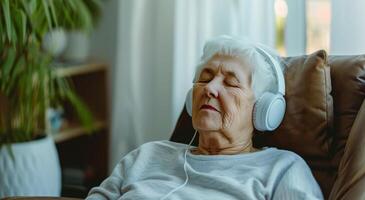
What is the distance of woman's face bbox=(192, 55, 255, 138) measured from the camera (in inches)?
66.4

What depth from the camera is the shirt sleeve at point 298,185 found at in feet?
4.98

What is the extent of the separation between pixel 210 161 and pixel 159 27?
1.02 m

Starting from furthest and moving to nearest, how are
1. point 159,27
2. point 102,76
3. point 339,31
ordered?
point 102,76, point 159,27, point 339,31

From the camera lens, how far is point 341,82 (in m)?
1.68

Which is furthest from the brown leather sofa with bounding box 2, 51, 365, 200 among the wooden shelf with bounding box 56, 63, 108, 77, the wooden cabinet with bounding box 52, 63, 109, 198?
the wooden cabinet with bounding box 52, 63, 109, 198

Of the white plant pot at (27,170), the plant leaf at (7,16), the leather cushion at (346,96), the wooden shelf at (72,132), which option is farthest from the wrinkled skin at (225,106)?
the wooden shelf at (72,132)

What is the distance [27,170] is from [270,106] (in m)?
1.12

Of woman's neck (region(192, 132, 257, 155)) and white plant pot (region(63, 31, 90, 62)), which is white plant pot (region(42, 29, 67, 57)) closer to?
white plant pot (region(63, 31, 90, 62))

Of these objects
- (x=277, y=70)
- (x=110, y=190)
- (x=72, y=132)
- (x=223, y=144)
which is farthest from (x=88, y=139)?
(x=277, y=70)

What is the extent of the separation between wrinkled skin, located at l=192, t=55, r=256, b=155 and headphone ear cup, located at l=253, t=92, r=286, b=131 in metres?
0.03

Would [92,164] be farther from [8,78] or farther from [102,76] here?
[8,78]

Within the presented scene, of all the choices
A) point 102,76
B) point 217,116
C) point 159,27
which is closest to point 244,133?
point 217,116

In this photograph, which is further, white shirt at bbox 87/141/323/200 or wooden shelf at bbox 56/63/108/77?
wooden shelf at bbox 56/63/108/77

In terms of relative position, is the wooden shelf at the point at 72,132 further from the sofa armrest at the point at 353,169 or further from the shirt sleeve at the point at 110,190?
the sofa armrest at the point at 353,169
